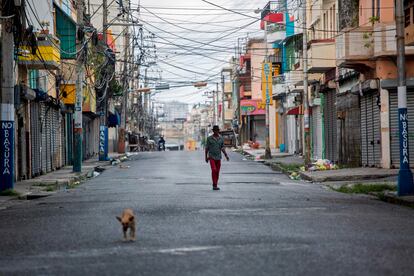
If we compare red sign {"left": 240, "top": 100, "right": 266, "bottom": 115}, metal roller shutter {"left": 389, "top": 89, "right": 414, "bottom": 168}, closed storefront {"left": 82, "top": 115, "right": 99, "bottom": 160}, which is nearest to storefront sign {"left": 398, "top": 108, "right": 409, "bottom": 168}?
metal roller shutter {"left": 389, "top": 89, "right": 414, "bottom": 168}

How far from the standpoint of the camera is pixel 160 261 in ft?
35.9

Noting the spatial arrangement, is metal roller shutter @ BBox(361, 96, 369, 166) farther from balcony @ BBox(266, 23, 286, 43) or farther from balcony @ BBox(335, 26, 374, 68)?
balcony @ BBox(266, 23, 286, 43)

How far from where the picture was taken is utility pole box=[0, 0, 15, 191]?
26250 mm

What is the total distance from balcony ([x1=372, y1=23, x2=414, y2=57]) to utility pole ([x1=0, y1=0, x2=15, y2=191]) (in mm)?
14080

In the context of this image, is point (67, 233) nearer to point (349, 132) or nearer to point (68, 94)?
point (349, 132)

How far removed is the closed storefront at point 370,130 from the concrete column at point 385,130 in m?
0.68

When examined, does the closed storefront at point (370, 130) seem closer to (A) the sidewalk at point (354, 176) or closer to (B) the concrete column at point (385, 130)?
(B) the concrete column at point (385, 130)

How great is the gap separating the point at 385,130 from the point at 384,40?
3.50 m

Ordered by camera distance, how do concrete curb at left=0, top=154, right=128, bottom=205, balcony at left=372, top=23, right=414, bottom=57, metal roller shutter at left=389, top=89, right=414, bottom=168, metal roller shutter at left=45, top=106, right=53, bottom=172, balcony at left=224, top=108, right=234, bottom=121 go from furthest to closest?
balcony at left=224, top=108, right=234, bottom=121 < metal roller shutter at left=45, top=106, right=53, bottom=172 < metal roller shutter at left=389, top=89, right=414, bottom=168 < balcony at left=372, top=23, right=414, bottom=57 < concrete curb at left=0, top=154, right=128, bottom=205

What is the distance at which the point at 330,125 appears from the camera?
48281 mm

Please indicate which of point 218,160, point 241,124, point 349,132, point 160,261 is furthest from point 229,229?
point 241,124

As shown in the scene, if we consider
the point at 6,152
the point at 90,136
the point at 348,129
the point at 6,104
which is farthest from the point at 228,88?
the point at 6,104

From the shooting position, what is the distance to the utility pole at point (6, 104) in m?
26.2

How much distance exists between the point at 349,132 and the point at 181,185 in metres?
15.3
